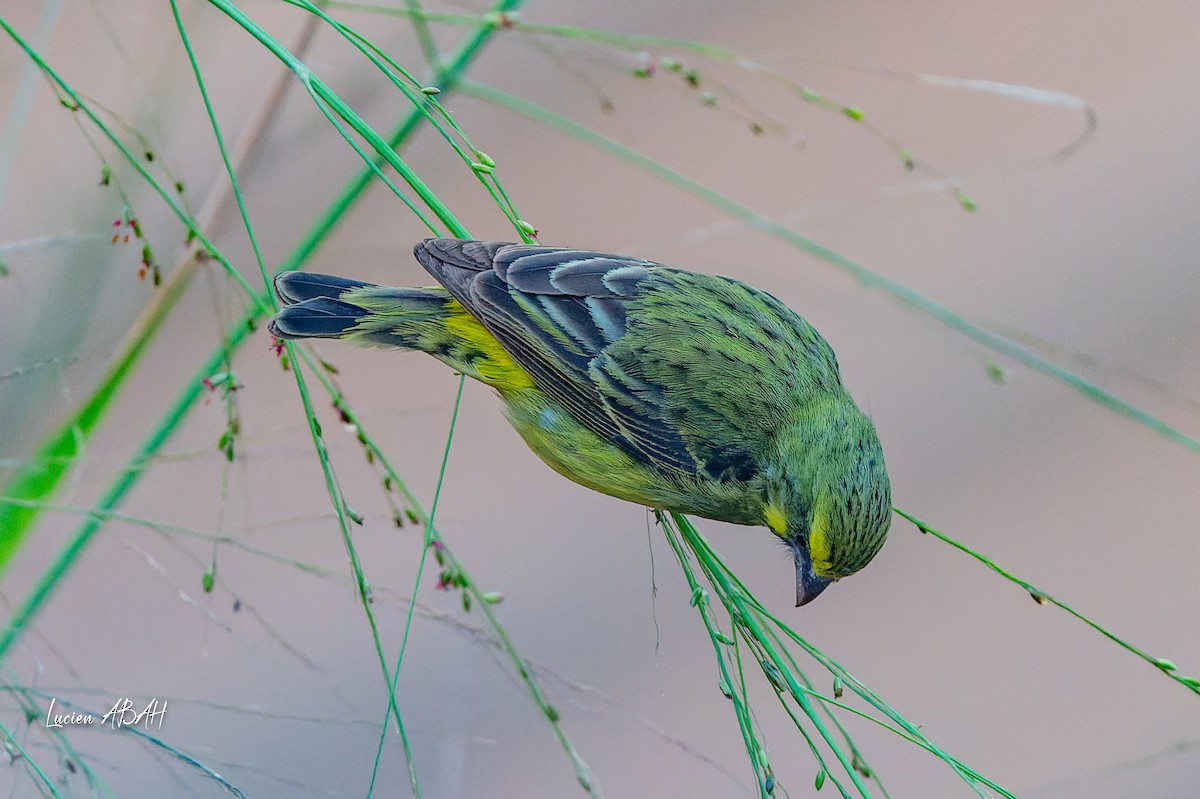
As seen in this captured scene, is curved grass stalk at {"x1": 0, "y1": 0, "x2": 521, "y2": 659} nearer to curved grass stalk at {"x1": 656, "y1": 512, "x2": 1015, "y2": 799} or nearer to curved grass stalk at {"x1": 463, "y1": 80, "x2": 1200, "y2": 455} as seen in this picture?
curved grass stalk at {"x1": 463, "y1": 80, "x2": 1200, "y2": 455}

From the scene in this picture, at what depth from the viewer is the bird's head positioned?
2.04 m

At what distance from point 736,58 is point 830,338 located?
2405 millimetres

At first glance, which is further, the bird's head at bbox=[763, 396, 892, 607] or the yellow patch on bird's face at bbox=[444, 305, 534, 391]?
the yellow patch on bird's face at bbox=[444, 305, 534, 391]

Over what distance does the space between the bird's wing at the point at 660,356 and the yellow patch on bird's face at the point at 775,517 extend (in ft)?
0.26

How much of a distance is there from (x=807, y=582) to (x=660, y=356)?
0.56 metres

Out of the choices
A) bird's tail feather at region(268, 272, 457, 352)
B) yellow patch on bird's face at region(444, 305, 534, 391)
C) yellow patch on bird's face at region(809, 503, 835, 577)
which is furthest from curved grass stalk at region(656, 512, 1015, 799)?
bird's tail feather at region(268, 272, 457, 352)

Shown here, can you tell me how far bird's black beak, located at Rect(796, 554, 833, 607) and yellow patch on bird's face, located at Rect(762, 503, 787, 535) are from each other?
0.22ft

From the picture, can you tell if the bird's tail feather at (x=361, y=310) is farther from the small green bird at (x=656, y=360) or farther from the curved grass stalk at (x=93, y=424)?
the curved grass stalk at (x=93, y=424)

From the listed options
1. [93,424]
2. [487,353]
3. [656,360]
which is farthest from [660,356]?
[93,424]

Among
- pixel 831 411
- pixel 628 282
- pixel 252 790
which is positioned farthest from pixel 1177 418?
pixel 252 790

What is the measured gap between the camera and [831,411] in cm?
219

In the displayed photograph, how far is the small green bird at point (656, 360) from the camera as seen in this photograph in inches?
85.5

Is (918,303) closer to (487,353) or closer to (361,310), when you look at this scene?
(487,353)

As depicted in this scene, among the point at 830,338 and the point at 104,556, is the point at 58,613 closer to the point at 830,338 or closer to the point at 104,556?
the point at 104,556
